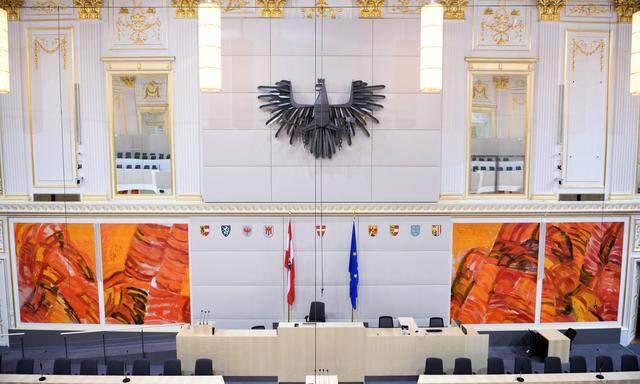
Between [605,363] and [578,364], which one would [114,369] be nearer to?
[578,364]

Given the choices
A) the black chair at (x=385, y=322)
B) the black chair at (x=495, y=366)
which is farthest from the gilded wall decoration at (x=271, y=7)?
the black chair at (x=495, y=366)

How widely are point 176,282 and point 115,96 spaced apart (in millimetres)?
4077

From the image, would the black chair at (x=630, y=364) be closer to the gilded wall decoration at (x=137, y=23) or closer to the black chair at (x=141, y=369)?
the black chair at (x=141, y=369)

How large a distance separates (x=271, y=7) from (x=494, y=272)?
724 cm

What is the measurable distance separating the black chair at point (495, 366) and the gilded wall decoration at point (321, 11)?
7.13 meters

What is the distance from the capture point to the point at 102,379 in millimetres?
7617

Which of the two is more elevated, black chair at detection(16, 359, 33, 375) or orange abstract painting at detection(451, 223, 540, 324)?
orange abstract painting at detection(451, 223, 540, 324)

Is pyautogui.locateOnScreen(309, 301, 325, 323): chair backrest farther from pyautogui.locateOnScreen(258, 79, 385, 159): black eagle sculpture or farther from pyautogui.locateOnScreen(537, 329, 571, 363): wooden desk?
pyautogui.locateOnScreen(537, 329, 571, 363): wooden desk

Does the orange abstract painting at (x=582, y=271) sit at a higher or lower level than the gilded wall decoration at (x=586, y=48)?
lower

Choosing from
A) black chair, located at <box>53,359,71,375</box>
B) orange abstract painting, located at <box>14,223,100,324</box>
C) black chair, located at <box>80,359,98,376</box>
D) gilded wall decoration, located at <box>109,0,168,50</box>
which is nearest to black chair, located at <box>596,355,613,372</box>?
black chair, located at <box>80,359,98,376</box>

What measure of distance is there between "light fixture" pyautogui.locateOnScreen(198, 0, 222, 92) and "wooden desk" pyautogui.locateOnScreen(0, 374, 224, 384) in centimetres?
455

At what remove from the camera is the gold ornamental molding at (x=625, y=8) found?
9727 mm

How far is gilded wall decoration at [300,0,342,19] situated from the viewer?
9.58 metres

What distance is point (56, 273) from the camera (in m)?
10.1
